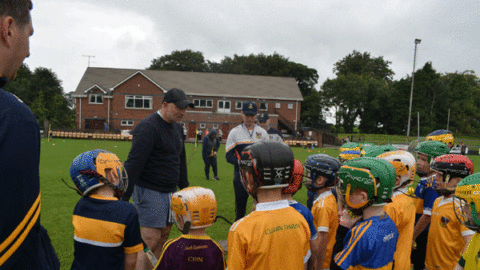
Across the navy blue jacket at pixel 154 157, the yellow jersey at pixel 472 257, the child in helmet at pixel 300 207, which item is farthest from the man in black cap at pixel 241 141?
the yellow jersey at pixel 472 257

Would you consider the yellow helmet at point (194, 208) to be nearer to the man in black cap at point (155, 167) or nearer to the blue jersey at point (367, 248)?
the blue jersey at point (367, 248)

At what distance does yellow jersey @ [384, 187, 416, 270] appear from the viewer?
3.12 metres

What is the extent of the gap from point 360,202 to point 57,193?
32.1 ft

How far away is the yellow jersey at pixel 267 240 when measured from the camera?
1.92m

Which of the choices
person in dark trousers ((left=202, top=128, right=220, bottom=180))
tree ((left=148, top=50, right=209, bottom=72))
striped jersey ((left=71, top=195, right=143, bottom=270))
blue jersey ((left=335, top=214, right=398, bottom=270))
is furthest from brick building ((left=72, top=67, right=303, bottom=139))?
blue jersey ((left=335, top=214, right=398, bottom=270))

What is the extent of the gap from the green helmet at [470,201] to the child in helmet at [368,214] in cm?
50

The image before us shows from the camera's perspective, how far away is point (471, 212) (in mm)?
2176

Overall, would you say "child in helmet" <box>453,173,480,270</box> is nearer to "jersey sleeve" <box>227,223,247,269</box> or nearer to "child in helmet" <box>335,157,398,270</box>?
"child in helmet" <box>335,157,398,270</box>

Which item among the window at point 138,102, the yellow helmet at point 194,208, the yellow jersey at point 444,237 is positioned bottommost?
the yellow jersey at point 444,237

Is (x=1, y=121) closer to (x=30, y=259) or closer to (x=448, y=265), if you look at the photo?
(x=30, y=259)

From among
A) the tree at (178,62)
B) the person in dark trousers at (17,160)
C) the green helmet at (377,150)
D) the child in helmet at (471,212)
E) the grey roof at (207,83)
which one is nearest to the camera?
the person in dark trousers at (17,160)

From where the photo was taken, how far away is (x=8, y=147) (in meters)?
1.04

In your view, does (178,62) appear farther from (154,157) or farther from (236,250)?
(236,250)

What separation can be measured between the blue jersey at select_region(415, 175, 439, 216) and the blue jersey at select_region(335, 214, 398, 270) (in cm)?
202
